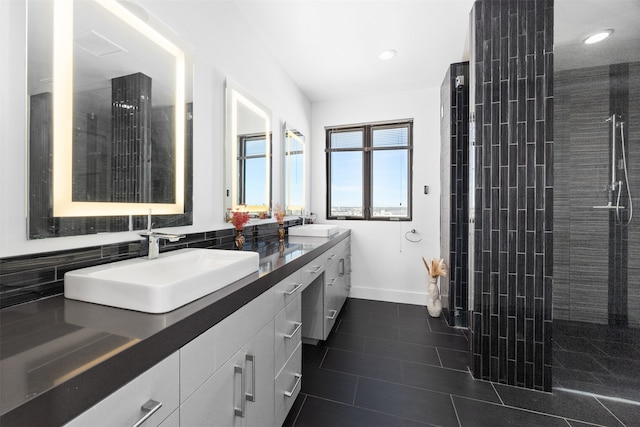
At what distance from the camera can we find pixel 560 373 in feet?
5.80

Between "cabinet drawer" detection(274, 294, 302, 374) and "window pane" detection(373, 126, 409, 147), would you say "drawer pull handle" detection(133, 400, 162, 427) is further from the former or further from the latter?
"window pane" detection(373, 126, 409, 147)

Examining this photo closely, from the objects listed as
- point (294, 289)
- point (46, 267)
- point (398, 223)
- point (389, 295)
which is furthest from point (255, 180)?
point (389, 295)

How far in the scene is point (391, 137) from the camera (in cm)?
344

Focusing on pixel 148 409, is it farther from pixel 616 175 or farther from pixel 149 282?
pixel 616 175

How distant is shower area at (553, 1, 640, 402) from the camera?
1.76 m

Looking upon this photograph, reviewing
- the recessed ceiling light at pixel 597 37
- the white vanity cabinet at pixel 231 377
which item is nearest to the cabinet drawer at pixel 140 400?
the white vanity cabinet at pixel 231 377

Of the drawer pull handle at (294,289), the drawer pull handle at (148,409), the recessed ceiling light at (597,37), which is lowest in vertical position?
→ the drawer pull handle at (148,409)

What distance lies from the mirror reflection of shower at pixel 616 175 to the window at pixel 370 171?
1724 mm

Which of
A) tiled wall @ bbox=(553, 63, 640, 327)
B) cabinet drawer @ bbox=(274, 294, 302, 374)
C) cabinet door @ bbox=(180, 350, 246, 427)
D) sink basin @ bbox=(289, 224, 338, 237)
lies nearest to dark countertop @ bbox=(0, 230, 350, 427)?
cabinet door @ bbox=(180, 350, 246, 427)

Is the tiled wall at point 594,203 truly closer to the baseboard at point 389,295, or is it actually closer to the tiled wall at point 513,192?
the tiled wall at point 513,192

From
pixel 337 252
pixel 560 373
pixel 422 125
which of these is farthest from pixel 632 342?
pixel 422 125

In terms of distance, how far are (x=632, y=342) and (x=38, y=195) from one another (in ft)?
11.3

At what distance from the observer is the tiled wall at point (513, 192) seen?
1700 millimetres

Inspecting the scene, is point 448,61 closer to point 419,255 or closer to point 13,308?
point 419,255
